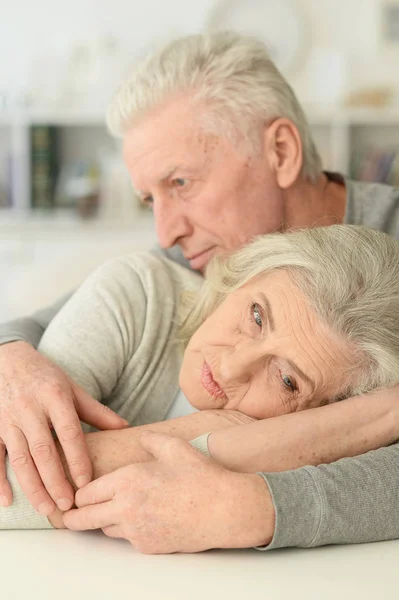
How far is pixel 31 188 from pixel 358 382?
12.8ft

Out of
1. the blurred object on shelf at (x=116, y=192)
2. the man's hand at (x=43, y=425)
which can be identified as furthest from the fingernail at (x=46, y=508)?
the blurred object on shelf at (x=116, y=192)

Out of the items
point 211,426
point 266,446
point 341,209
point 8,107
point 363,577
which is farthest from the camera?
point 8,107

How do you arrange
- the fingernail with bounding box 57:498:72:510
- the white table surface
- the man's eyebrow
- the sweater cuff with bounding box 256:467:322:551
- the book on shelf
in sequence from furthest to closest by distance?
the book on shelf, the man's eyebrow, the fingernail with bounding box 57:498:72:510, the sweater cuff with bounding box 256:467:322:551, the white table surface

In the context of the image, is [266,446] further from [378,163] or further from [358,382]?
[378,163]

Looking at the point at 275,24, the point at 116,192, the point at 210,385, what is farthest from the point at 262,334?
the point at 275,24

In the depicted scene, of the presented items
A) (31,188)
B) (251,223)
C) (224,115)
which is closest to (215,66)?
(224,115)

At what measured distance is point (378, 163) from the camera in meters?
5.17

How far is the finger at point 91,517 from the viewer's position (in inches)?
46.7

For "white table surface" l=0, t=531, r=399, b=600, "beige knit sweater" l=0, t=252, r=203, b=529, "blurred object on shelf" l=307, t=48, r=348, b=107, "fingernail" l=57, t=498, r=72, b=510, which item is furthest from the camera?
"blurred object on shelf" l=307, t=48, r=348, b=107

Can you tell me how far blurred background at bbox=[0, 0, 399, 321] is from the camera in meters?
5.03

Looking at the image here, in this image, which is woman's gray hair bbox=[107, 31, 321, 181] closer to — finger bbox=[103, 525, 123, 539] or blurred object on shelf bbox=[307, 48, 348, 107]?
finger bbox=[103, 525, 123, 539]

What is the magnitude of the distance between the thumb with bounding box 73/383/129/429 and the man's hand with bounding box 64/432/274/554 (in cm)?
22

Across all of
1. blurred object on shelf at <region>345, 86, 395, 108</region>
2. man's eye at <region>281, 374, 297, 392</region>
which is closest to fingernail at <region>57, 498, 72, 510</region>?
man's eye at <region>281, 374, 297, 392</region>

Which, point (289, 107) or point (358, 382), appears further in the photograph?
point (289, 107)
